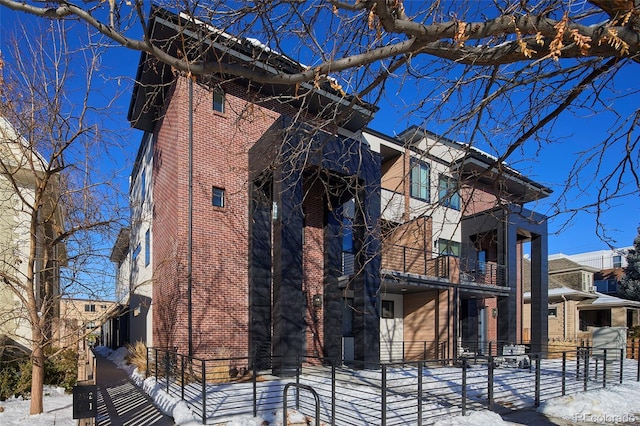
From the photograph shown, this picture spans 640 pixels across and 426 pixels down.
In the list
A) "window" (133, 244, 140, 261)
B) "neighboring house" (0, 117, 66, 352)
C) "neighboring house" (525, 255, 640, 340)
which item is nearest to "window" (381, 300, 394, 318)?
"window" (133, 244, 140, 261)

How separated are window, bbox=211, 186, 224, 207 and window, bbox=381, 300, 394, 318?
317 inches

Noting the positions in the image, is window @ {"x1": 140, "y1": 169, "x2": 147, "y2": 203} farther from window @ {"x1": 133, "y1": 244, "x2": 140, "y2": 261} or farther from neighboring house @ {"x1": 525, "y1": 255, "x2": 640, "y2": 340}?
neighboring house @ {"x1": 525, "y1": 255, "x2": 640, "y2": 340}

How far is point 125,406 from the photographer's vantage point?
9211 mm

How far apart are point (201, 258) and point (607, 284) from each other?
45.9 metres

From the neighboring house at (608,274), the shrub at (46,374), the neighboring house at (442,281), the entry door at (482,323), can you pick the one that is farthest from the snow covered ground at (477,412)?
the neighboring house at (608,274)

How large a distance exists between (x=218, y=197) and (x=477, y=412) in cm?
928

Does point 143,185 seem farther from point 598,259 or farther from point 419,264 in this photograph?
point 598,259

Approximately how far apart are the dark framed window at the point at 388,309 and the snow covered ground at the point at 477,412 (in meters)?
8.85

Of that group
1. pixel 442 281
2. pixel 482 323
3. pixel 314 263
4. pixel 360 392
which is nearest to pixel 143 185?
pixel 314 263

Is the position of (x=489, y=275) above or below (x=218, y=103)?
below

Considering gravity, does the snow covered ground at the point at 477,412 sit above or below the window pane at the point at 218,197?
below

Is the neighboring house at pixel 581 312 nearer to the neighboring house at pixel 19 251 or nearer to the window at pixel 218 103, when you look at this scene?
the window at pixel 218 103

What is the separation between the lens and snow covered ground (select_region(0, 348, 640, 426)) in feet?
24.1

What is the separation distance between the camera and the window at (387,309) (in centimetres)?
1809
